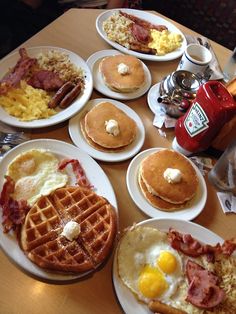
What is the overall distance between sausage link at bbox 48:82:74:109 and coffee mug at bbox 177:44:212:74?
2.03 ft

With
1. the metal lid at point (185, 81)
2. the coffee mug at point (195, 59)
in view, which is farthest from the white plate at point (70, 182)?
the coffee mug at point (195, 59)

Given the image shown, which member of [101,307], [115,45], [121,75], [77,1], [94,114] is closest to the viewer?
[101,307]

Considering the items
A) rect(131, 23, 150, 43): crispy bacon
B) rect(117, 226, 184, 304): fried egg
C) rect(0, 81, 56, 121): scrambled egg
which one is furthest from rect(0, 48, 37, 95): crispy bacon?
rect(117, 226, 184, 304): fried egg

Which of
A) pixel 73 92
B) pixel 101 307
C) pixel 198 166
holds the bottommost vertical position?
pixel 101 307

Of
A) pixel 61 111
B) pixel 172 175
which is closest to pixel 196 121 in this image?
pixel 172 175

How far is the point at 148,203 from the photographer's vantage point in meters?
1.41

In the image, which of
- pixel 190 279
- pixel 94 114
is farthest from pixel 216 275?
pixel 94 114

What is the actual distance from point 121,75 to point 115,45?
0.98 feet

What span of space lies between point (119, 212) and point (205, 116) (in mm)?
540

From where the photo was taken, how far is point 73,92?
65.1 inches

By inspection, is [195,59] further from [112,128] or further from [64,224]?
[64,224]

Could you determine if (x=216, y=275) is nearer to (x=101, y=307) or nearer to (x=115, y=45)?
(x=101, y=307)

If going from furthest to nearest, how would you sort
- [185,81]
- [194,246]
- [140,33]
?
[140,33] → [185,81] → [194,246]

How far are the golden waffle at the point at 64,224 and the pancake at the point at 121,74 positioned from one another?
2.17 feet
